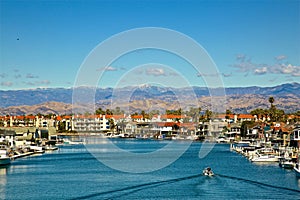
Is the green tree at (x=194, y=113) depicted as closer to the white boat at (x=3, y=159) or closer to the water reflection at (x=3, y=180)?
the white boat at (x=3, y=159)

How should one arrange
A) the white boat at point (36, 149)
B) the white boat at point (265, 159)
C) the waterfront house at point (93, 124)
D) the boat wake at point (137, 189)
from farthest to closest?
the waterfront house at point (93, 124) → the white boat at point (36, 149) → the white boat at point (265, 159) → the boat wake at point (137, 189)

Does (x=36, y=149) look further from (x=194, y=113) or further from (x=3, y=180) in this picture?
(x=194, y=113)

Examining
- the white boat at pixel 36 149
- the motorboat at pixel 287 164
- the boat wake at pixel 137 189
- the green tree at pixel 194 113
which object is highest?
the green tree at pixel 194 113

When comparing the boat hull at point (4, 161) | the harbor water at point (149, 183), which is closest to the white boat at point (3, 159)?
the boat hull at point (4, 161)

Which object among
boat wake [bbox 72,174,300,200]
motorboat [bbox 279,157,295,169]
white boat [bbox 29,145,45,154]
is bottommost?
boat wake [bbox 72,174,300,200]

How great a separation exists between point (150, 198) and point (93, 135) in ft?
331

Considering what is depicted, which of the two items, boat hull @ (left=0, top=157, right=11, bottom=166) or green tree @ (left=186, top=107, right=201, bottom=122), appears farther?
green tree @ (left=186, top=107, right=201, bottom=122)

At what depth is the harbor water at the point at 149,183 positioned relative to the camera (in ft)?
90.7

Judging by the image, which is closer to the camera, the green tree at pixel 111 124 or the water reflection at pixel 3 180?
the water reflection at pixel 3 180

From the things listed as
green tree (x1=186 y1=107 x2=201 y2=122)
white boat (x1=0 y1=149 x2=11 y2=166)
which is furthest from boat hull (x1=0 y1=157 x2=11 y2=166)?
green tree (x1=186 y1=107 x2=201 y2=122)

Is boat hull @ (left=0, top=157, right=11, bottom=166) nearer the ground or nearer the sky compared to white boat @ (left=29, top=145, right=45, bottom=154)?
nearer the ground

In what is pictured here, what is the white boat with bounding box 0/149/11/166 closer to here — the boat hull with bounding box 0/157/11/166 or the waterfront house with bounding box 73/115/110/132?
the boat hull with bounding box 0/157/11/166

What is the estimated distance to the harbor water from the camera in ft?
90.7

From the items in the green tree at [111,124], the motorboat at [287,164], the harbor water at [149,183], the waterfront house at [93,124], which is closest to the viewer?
the harbor water at [149,183]
